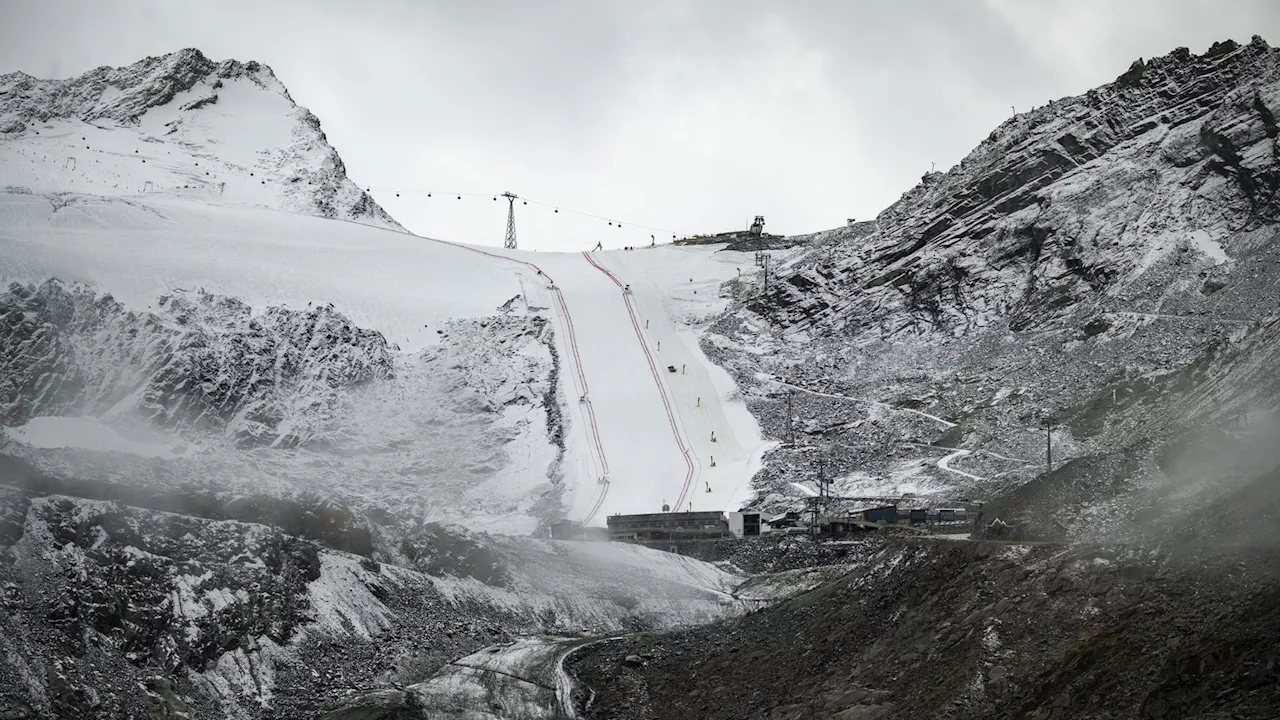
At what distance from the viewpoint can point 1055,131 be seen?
132625 millimetres

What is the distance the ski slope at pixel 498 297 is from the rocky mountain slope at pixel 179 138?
8.13 meters

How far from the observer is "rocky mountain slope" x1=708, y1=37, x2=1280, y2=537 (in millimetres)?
91812

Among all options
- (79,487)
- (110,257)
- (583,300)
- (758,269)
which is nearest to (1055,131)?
(758,269)

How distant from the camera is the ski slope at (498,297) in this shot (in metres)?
99.4

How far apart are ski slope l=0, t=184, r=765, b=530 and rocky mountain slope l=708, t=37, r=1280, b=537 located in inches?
234

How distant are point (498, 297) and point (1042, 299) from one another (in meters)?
55.0

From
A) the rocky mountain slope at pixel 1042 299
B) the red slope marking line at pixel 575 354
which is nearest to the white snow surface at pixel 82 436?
the red slope marking line at pixel 575 354

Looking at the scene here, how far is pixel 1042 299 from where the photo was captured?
115812 mm

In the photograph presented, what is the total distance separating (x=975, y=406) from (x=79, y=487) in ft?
227

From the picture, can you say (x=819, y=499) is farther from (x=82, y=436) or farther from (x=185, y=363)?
(x=82, y=436)

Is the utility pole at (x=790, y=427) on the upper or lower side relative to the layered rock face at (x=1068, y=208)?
lower

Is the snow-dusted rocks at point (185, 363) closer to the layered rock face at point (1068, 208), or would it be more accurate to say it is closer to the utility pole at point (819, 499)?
the utility pole at point (819, 499)

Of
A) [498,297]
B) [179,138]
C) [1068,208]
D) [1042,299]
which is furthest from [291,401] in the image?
[179,138]

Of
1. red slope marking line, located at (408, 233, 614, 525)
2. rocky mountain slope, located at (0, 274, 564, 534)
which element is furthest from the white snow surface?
red slope marking line, located at (408, 233, 614, 525)
